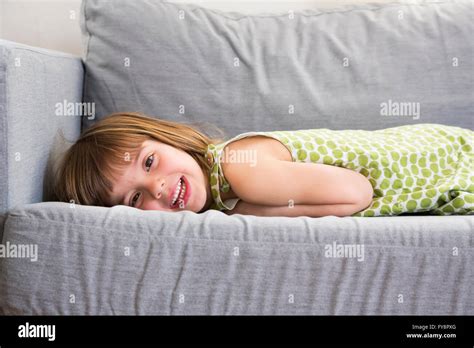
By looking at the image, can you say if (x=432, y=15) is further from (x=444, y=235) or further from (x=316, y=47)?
(x=444, y=235)

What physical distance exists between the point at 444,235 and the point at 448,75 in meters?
0.78

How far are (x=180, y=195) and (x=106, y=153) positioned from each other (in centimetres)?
19

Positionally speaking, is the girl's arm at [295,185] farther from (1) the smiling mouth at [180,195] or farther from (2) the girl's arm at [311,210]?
(1) the smiling mouth at [180,195]

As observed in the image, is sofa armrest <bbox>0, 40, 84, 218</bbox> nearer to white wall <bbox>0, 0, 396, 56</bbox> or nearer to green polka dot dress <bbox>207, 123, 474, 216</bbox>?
green polka dot dress <bbox>207, 123, 474, 216</bbox>

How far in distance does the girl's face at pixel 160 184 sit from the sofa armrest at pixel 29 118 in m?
0.18

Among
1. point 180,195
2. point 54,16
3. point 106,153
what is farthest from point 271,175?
point 54,16

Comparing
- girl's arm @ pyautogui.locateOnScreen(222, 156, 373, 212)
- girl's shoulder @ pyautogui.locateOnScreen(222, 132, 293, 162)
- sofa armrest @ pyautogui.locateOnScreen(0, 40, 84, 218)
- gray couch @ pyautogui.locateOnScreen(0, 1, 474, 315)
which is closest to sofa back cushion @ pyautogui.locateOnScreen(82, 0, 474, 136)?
sofa armrest @ pyautogui.locateOnScreen(0, 40, 84, 218)

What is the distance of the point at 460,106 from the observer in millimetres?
1635

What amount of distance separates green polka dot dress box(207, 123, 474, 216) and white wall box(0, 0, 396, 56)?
678 millimetres

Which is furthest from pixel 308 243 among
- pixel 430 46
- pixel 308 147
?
pixel 430 46

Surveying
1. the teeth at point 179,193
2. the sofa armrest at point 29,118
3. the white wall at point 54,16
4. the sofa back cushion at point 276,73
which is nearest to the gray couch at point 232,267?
the sofa armrest at point 29,118

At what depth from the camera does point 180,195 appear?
1.30 metres

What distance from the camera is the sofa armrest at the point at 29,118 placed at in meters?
1.07

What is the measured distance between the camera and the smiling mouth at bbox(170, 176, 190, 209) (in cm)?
129
